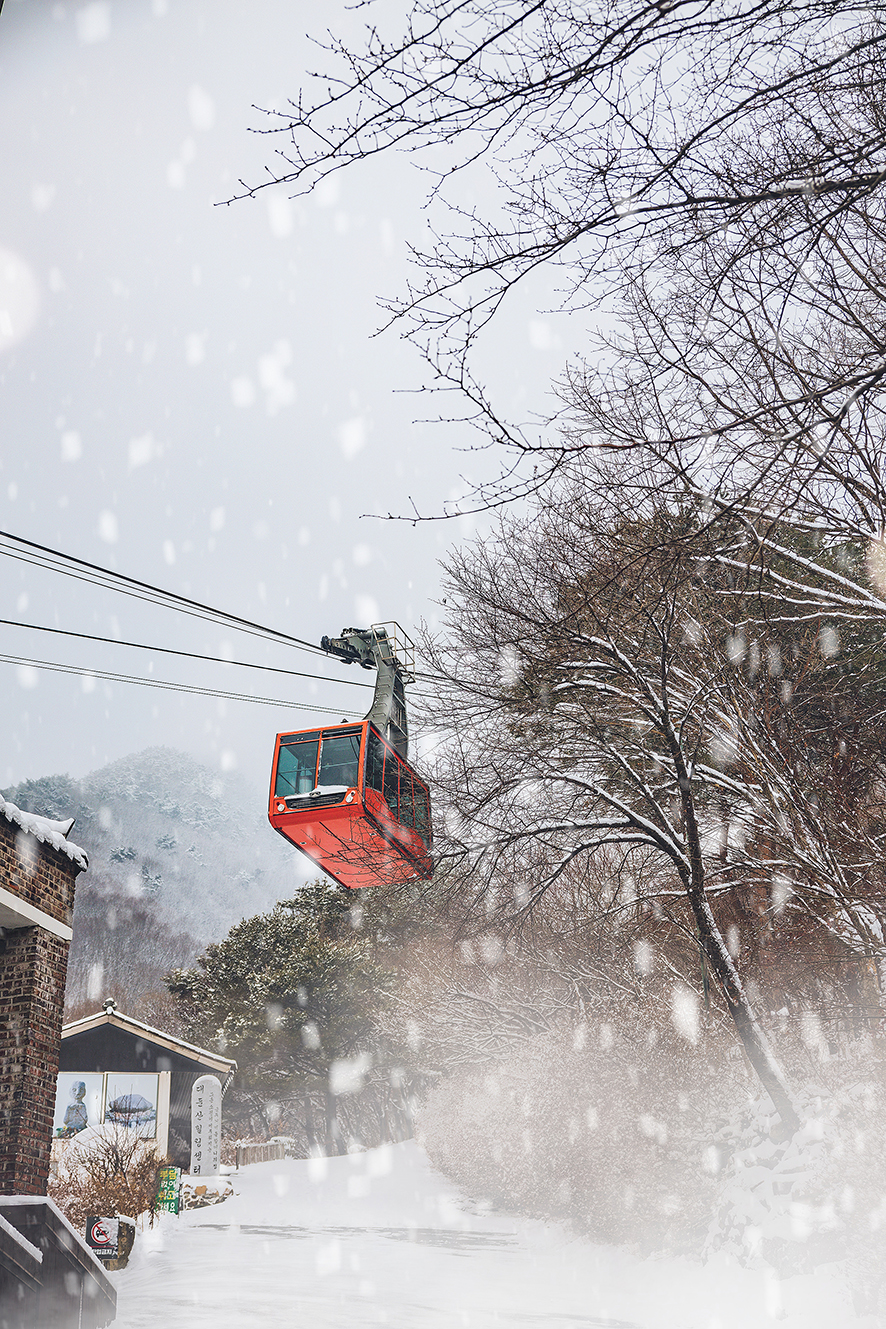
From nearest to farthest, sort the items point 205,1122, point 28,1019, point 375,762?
point 28,1019 → point 375,762 → point 205,1122

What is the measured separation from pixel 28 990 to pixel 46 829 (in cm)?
192

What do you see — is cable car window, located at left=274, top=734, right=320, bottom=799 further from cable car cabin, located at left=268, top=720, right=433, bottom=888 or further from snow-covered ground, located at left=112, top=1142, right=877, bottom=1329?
snow-covered ground, located at left=112, top=1142, right=877, bottom=1329

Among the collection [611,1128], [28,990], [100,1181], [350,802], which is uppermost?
[350,802]

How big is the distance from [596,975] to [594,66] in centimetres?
1893

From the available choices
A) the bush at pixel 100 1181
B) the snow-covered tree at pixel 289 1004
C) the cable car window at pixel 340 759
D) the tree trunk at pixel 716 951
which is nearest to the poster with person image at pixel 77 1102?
the bush at pixel 100 1181

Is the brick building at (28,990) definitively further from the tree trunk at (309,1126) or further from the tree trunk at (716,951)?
the tree trunk at (309,1126)

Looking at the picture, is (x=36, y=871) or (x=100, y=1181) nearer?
(x=36, y=871)

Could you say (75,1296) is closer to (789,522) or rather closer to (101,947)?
(789,522)

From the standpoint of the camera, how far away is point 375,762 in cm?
1527

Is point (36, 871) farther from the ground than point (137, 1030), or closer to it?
farther from the ground

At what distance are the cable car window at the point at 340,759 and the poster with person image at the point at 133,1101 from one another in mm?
15129

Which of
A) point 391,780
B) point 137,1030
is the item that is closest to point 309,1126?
point 137,1030

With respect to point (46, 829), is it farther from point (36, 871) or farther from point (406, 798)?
point (406, 798)

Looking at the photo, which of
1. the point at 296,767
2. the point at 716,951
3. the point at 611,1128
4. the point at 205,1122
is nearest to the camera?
the point at 716,951
